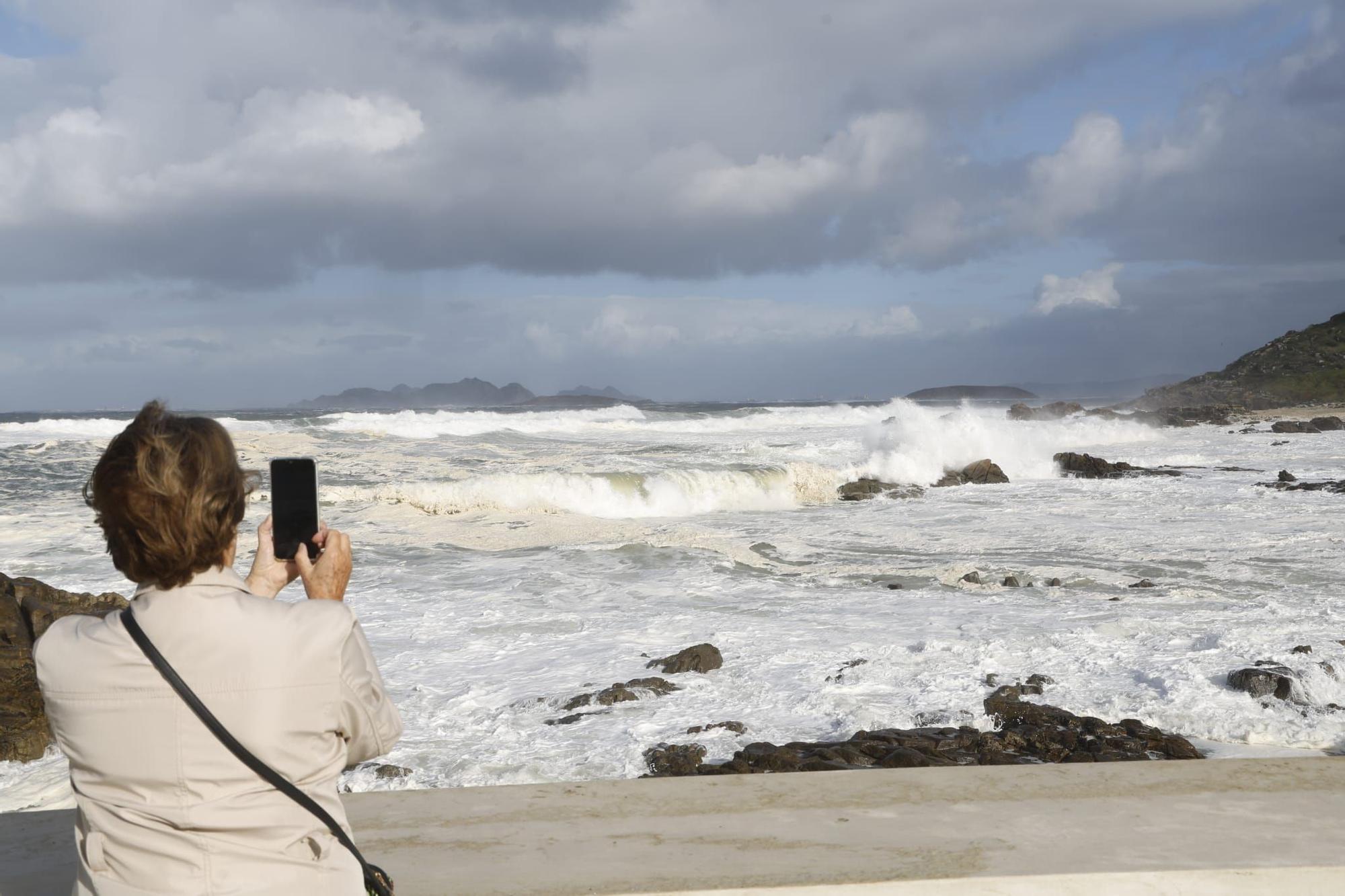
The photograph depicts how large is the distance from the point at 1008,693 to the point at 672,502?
551 inches

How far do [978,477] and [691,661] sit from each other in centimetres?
1567

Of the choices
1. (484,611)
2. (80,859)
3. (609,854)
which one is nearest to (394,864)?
(609,854)

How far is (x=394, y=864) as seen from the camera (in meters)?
2.53

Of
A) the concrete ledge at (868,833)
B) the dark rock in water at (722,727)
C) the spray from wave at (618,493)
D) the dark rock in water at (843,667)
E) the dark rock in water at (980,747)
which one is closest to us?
the concrete ledge at (868,833)

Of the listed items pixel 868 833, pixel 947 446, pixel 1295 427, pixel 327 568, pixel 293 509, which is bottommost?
pixel 868 833

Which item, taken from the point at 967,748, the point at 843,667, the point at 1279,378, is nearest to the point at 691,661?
the point at 843,667

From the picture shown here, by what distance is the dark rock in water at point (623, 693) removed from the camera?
5.79 meters

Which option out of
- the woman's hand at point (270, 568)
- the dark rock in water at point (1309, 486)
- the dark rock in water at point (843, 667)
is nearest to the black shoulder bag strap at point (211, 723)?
the woman's hand at point (270, 568)

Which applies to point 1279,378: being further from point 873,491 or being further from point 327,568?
point 327,568

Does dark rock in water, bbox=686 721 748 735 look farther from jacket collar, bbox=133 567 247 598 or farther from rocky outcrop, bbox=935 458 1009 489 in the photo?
rocky outcrop, bbox=935 458 1009 489

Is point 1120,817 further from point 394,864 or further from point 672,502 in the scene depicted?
point 672,502

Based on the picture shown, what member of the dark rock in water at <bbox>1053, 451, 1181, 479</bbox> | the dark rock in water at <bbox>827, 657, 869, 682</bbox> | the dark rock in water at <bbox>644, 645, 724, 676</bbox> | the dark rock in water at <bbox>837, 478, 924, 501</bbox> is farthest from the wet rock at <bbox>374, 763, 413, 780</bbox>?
the dark rock in water at <bbox>1053, 451, 1181, 479</bbox>

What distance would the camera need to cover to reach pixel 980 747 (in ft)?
15.2

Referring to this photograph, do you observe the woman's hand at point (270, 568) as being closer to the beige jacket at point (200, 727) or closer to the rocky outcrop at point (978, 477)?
the beige jacket at point (200, 727)
